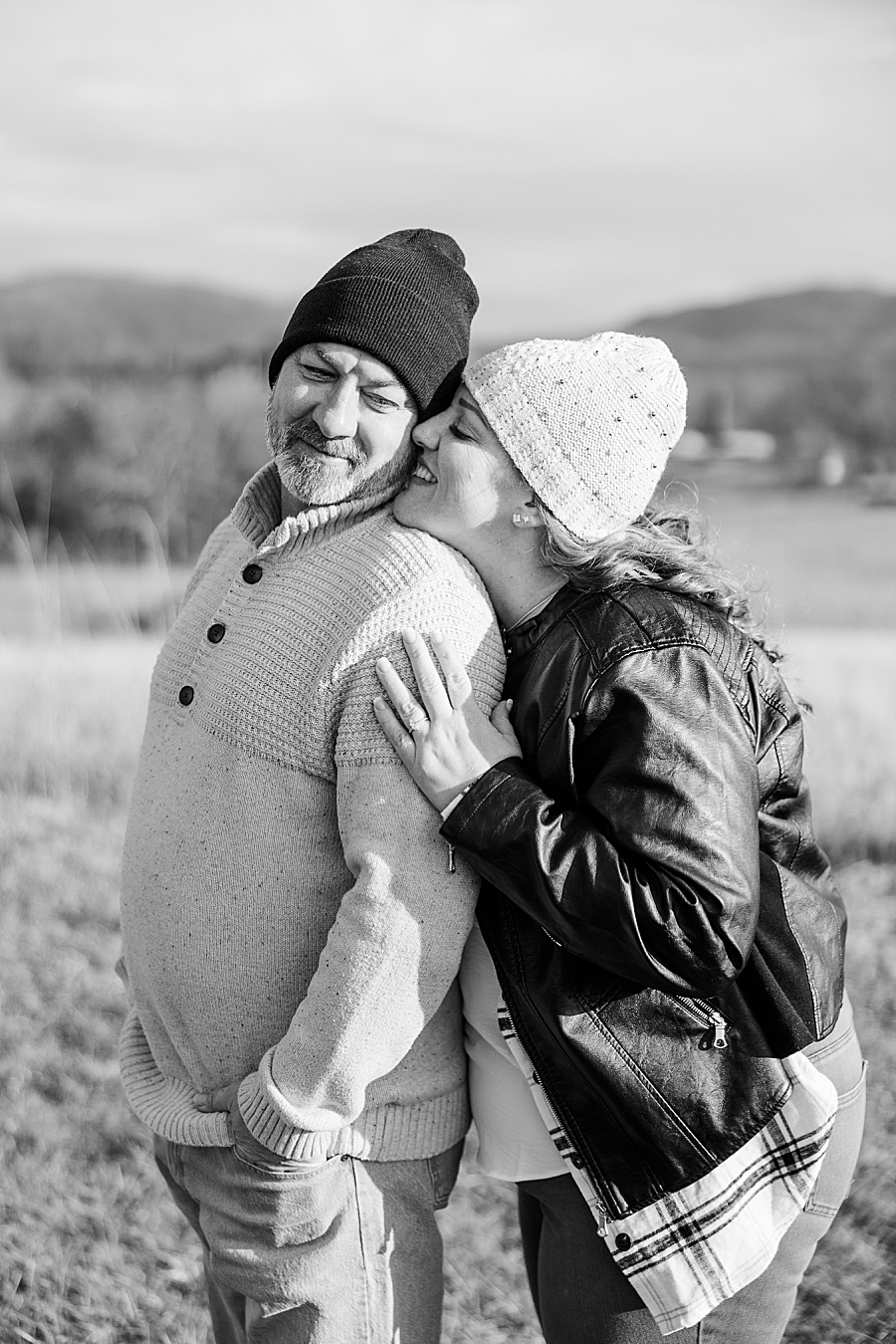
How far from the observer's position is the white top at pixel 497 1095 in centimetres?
175

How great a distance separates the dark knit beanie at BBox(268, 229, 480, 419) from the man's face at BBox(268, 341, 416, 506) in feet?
0.09

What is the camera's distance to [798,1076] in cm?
166

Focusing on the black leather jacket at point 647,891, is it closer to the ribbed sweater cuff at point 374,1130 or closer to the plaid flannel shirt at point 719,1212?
the plaid flannel shirt at point 719,1212

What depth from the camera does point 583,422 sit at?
5.57 feet

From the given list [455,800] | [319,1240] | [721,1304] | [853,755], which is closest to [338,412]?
[455,800]

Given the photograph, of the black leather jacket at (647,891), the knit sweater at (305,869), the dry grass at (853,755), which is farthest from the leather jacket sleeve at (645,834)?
the dry grass at (853,755)

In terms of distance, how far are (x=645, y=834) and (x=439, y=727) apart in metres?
0.29

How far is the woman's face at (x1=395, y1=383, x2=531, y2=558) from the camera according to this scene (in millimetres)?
1729

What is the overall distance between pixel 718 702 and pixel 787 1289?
88 cm

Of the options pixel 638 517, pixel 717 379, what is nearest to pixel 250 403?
pixel 717 379

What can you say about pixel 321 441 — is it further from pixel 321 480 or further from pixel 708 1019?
pixel 708 1019

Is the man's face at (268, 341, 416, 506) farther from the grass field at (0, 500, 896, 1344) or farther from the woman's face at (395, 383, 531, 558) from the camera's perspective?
the grass field at (0, 500, 896, 1344)

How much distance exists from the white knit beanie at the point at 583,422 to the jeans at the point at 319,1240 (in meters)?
0.97

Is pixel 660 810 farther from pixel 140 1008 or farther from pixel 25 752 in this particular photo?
pixel 25 752
